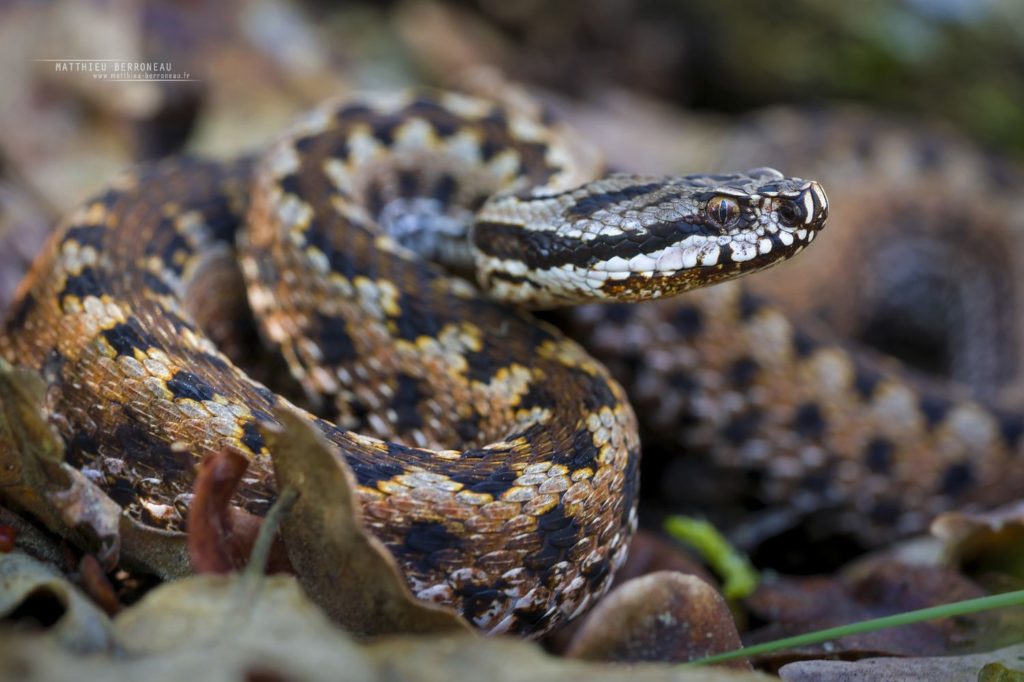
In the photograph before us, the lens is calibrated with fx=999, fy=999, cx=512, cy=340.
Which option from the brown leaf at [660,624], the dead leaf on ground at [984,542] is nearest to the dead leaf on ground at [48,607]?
the brown leaf at [660,624]

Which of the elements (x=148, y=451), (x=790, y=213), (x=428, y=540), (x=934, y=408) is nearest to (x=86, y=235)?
(x=148, y=451)

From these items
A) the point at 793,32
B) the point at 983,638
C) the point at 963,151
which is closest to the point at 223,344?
the point at 983,638

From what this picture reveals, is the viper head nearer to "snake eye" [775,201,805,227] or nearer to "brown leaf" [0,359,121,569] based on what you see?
"snake eye" [775,201,805,227]

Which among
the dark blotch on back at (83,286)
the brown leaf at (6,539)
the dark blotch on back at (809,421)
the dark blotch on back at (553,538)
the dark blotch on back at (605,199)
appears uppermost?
the dark blotch on back at (83,286)

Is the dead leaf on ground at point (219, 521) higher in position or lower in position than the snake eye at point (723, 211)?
lower

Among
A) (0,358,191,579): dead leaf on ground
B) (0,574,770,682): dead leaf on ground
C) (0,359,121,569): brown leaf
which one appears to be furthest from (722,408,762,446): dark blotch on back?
(0,359,121,569): brown leaf

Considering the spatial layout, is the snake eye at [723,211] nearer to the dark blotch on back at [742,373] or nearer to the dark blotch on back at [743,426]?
the dark blotch on back at [742,373]

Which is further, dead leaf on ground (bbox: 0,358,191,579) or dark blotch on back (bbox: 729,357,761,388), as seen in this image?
dark blotch on back (bbox: 729,357,761,388)
